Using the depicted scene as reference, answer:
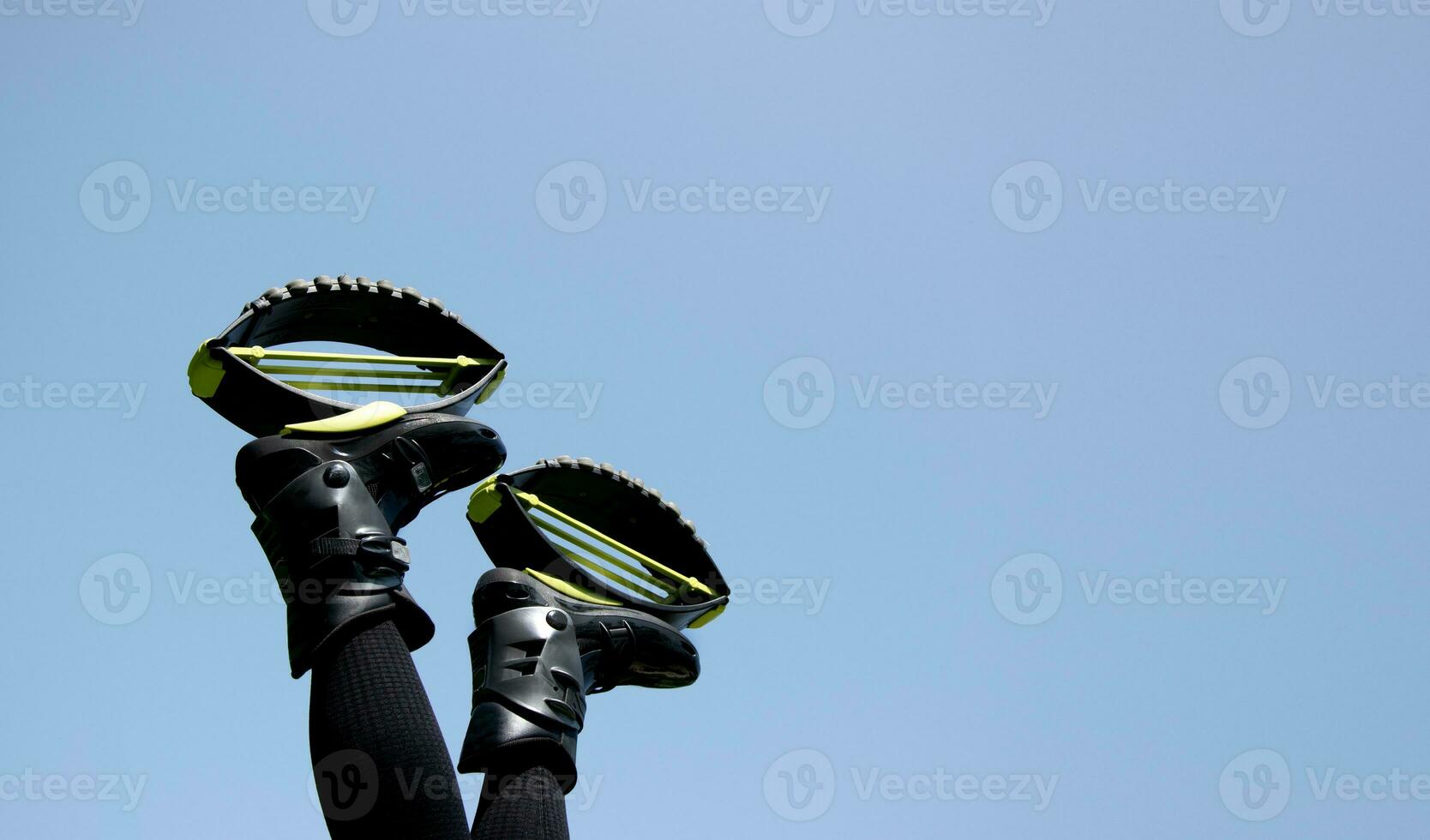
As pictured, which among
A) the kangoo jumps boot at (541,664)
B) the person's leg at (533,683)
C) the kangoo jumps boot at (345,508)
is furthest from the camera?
the kangoo jumps boot at (541,664)

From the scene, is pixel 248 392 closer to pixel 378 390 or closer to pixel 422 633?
pixel 378 390

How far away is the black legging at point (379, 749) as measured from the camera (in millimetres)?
7043

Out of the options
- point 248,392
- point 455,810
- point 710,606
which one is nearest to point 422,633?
point 455,810

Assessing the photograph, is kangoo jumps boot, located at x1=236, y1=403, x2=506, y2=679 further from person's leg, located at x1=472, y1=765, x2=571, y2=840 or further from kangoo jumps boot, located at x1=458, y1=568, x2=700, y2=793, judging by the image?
person's leg, located at x1=472, y1=765, x2=571, y2=840

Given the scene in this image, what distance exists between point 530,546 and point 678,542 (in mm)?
1389

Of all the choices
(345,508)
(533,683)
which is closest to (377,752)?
(345,508)

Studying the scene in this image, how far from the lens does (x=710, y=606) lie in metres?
10.8

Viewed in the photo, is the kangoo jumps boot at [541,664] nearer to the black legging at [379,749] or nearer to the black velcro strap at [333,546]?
the black legging at [379,749]

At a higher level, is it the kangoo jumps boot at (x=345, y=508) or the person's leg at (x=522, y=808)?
the kangoo jumps boot at (x=345, y=508)

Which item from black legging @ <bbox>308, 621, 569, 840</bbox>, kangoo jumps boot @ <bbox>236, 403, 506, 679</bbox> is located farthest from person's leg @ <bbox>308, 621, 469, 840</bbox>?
kangoo jumps boot @ <bbox>236, 403, 506, 679</bbox>

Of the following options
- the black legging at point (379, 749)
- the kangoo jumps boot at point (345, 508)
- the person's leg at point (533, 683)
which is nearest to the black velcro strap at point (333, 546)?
the kangoo jumps boot at point (345, 508)

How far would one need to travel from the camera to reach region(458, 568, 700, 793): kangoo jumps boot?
345 inches

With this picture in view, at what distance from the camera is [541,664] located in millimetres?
9062

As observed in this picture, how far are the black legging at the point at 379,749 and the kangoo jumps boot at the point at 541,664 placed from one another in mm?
1272
